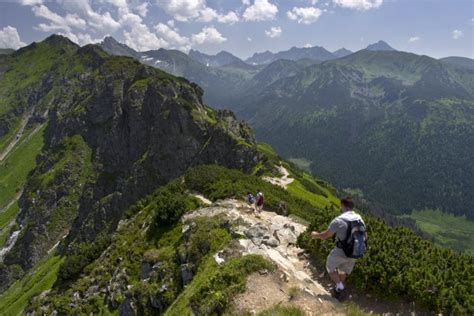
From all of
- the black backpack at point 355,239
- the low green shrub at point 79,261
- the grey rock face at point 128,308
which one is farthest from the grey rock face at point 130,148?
the black backpack at point 355,239

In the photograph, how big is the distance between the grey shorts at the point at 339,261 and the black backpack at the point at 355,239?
31.3 inches

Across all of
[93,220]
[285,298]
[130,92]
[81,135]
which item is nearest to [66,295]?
[285,298]

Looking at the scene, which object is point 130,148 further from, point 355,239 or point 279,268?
point 355,239

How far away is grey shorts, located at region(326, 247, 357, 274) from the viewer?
15892 millimetres

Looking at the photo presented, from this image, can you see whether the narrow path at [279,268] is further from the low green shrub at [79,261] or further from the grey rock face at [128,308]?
the low green shrub at [79,261]

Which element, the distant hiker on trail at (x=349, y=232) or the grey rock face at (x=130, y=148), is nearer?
the distant hiker on trail at (x=349, y=232)

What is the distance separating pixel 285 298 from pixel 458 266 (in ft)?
29.5

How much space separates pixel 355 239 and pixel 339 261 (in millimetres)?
1680

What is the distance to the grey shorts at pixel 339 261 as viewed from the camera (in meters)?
15.9

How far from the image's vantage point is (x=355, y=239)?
1483 centimetres

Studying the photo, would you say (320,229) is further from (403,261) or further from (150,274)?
(150,274)

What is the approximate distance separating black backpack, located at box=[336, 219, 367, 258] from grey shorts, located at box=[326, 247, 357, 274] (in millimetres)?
796

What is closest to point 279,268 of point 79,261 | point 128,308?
point 128,308

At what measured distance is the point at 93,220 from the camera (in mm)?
115250
